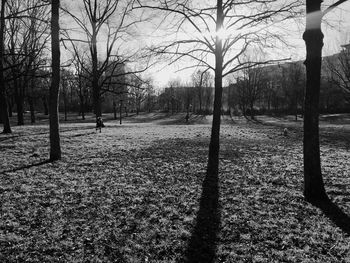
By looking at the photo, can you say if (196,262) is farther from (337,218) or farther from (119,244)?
(337,218)

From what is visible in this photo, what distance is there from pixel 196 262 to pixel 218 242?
68cm

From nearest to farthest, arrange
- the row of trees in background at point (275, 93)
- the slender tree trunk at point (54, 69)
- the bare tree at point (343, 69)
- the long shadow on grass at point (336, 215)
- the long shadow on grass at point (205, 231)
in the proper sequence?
the long shadow on grass at point (205, 231), the long shadow on grass at point (336, 215), the slender tree trunk at point (54, 69), the bare tree at point (343, 69), the row of trees in background at point (275, 93)

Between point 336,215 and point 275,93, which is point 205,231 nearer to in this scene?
point 336,215

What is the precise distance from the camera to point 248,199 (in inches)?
241

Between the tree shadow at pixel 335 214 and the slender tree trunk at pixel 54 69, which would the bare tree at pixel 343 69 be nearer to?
the tree shadow at pixel 335 214

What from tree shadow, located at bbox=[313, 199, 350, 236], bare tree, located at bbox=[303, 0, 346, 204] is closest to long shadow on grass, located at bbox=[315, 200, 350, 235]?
tree shadow, located at bbox=[313, 199, 350, 236]

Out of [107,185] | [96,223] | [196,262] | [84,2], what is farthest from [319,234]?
[84,2]

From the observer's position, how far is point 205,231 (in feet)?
14.8

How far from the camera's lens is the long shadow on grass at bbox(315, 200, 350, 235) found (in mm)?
4637

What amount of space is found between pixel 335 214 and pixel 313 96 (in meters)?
2.44

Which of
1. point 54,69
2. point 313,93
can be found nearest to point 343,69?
point 313,93

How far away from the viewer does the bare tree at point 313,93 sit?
18.1 ft

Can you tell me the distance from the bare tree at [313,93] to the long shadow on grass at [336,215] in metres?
0.22

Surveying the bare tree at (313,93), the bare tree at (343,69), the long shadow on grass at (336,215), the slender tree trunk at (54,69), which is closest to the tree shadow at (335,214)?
the long shadow on grass at (336,215)
